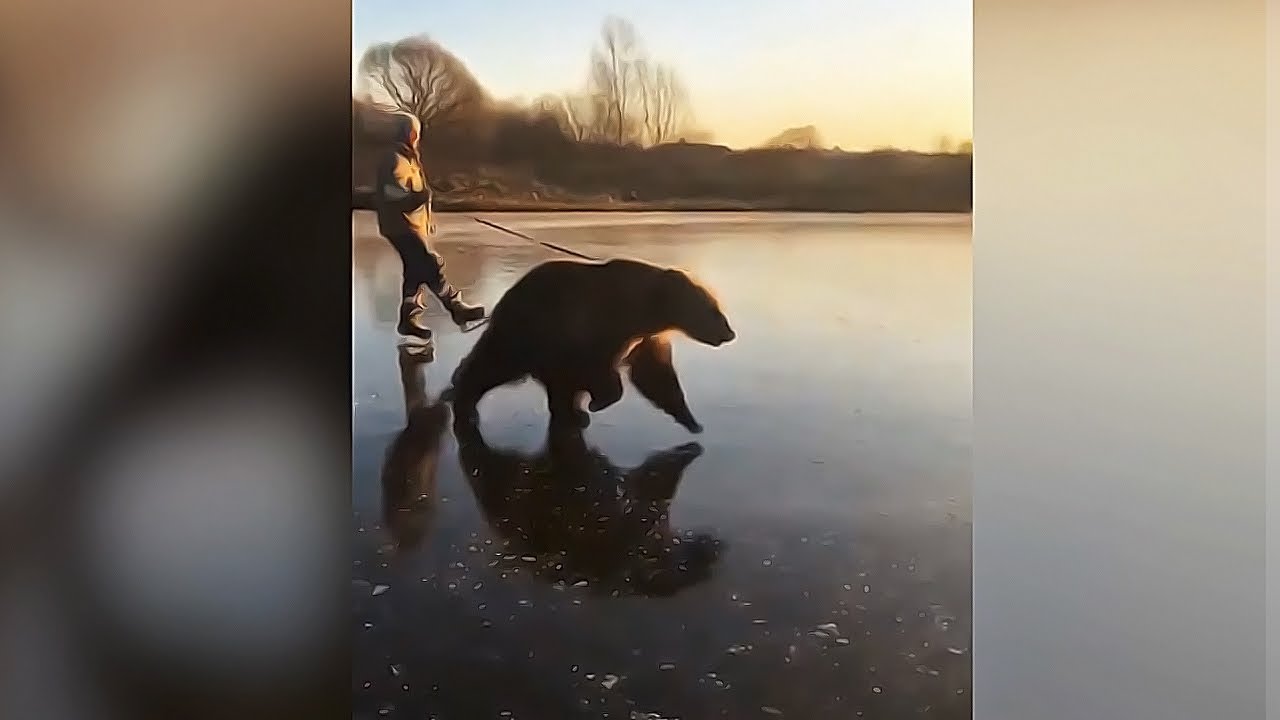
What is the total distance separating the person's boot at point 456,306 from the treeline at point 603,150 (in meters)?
0.10

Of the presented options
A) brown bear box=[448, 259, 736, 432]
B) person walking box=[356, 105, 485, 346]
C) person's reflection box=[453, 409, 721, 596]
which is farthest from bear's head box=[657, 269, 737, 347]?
person walking box=[356, 105, 485, 346]

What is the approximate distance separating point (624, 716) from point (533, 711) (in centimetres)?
11

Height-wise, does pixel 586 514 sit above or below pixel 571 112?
below

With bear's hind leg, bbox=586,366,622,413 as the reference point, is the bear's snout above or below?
above

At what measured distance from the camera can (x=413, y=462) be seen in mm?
1180

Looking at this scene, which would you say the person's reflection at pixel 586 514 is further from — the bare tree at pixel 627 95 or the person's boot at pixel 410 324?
the bare tree at pixel 627 95

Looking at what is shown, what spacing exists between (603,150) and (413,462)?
0.43m

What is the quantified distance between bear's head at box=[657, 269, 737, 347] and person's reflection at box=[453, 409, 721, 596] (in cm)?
14

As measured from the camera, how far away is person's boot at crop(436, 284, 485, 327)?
46.6 inches

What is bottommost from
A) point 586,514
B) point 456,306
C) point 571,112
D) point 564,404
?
point 586,514

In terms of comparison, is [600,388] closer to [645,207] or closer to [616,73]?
[645,207]

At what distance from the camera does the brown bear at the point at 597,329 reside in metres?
1.19

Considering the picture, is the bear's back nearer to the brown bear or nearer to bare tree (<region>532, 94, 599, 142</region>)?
the brown bear

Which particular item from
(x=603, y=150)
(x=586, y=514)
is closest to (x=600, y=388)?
(x=586, y=514)
